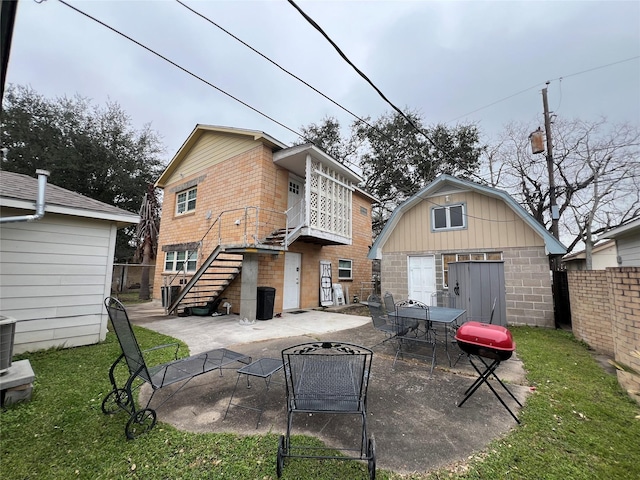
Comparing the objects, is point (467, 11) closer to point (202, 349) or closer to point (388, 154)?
point (202, 349)

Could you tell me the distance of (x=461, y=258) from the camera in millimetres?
9430

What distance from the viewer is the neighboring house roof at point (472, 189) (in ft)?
25.6

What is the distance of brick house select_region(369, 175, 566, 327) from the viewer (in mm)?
8078

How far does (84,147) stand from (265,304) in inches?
743

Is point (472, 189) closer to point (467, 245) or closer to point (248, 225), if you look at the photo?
point (467, 245)

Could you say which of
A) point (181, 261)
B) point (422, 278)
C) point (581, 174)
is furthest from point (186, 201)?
point (581, 174)

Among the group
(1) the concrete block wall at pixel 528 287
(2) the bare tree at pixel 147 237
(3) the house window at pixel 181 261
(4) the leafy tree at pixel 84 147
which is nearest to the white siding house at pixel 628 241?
(1) the concrete block wall at pixel 528 287

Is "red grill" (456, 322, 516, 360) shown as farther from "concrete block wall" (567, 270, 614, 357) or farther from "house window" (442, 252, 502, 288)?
"house window" (442, 252, 502, 288)

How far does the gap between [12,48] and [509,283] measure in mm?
11081

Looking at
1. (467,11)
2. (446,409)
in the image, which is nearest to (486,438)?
(446,409)

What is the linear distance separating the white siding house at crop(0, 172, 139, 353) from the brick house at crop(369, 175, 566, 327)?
876 centimetres

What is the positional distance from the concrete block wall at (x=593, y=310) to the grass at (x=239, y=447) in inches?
99.8

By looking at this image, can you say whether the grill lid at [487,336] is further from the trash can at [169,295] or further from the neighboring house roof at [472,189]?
the trash can at [169,295]

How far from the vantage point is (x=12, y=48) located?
254 cm
